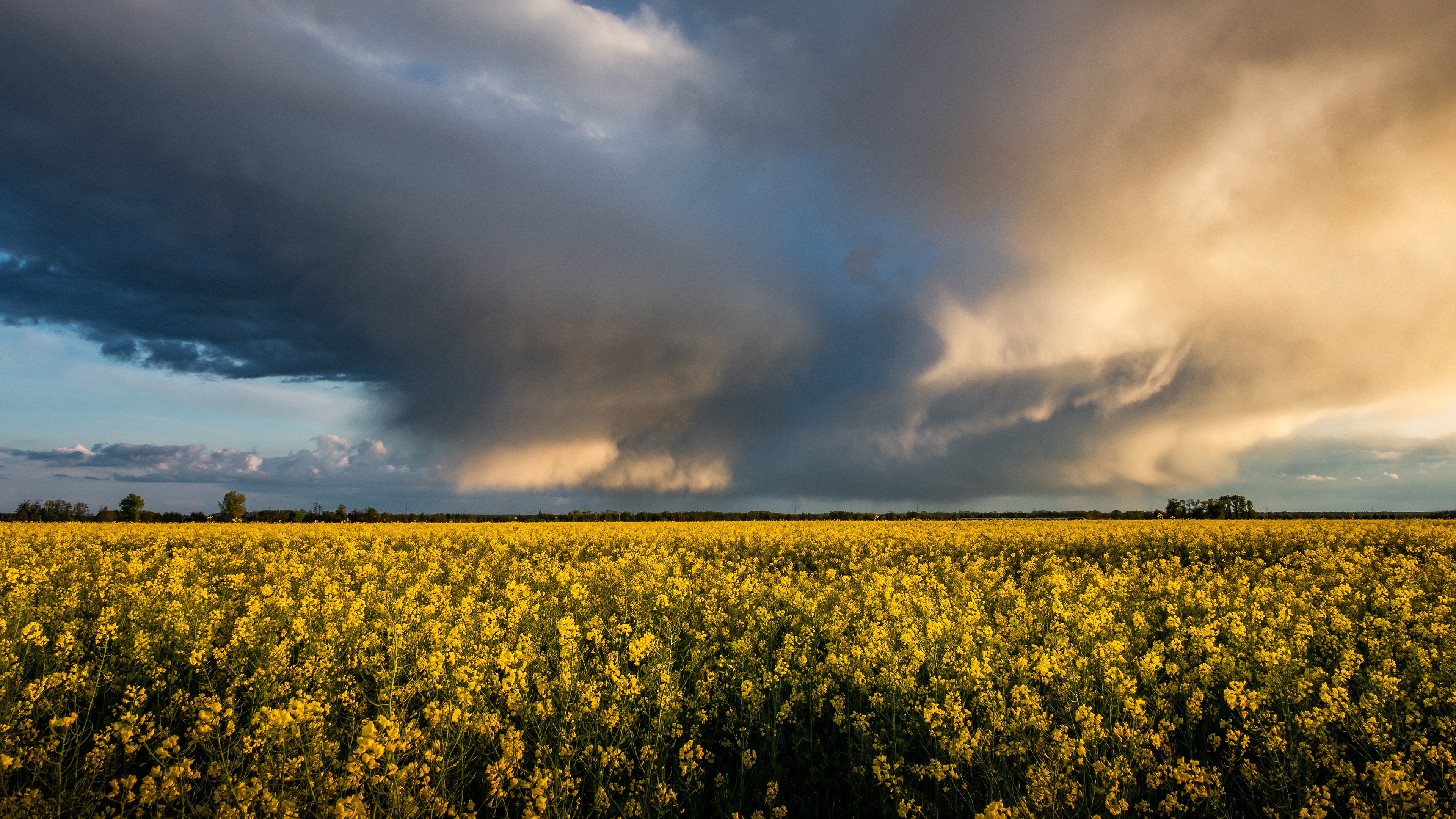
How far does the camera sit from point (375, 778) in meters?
4.82

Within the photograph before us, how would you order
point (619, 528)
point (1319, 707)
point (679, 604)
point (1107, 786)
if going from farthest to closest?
point (619, 528)
point (679, 604)
point (1319, 707)
point (1107, 786)

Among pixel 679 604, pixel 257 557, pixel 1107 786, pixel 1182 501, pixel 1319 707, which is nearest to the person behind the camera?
pixel 1107 786

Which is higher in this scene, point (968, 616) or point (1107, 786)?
point (968, 616)

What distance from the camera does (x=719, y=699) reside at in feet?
24.7

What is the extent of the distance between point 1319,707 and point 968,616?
3.79m

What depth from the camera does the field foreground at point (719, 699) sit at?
5316mm

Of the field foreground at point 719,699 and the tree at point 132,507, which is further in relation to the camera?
the tree at point 132,507

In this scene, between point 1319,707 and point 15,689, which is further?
point 15,689

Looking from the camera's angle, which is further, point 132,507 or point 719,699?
point 132,507

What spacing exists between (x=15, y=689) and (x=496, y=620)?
522 cm

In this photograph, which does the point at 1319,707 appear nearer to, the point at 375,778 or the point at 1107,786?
the point at 1107,786

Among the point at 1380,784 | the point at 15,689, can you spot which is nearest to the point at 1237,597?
the point at 1380,784

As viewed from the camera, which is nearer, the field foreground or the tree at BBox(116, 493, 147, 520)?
the field foreground

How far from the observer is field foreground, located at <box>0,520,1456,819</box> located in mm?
5316
